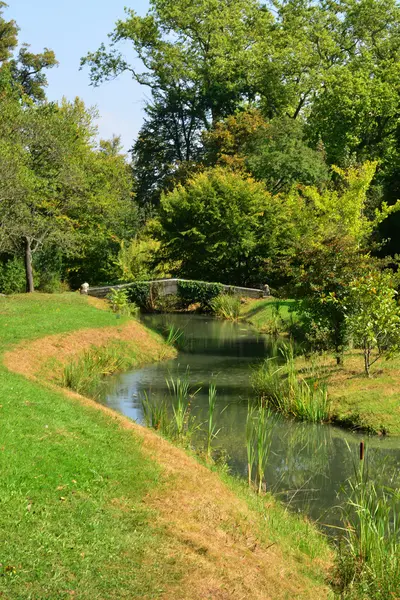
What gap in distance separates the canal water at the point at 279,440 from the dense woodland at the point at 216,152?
6.03 meters

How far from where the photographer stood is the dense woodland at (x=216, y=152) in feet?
85.6

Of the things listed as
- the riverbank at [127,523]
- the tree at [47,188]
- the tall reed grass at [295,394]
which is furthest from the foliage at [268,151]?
the riverbank at [127,523]

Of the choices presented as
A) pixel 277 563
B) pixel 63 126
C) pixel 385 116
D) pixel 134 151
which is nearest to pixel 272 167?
pixel 385 116

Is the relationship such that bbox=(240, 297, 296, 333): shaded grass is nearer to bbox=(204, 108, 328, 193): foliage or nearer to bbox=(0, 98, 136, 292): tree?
bbox=(204, 108, 328, 193): foliage

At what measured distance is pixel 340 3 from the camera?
3972cm

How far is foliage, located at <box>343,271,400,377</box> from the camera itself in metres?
12.9

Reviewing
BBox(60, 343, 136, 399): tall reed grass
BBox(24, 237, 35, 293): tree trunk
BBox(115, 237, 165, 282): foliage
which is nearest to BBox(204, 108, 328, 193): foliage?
BBox(115, 237, 165, 282): foliage

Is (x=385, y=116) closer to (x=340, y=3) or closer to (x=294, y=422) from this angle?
(x=340, y=3)

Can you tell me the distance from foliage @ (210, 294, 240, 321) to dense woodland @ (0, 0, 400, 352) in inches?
113

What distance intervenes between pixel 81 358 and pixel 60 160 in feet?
41.2

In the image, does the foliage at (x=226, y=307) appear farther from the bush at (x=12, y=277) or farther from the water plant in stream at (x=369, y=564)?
the water plant in stream at (x=369, y=564)

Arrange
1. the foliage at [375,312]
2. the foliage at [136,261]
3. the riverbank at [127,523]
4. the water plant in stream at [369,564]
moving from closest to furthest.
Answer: the riverbank at [127,523], the water plant in stream at [369,564], the foliage at [375,312], the foliage at [136,261]

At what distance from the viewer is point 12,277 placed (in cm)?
2877

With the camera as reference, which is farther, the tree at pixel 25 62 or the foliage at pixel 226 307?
the tree at pixel 25 62
